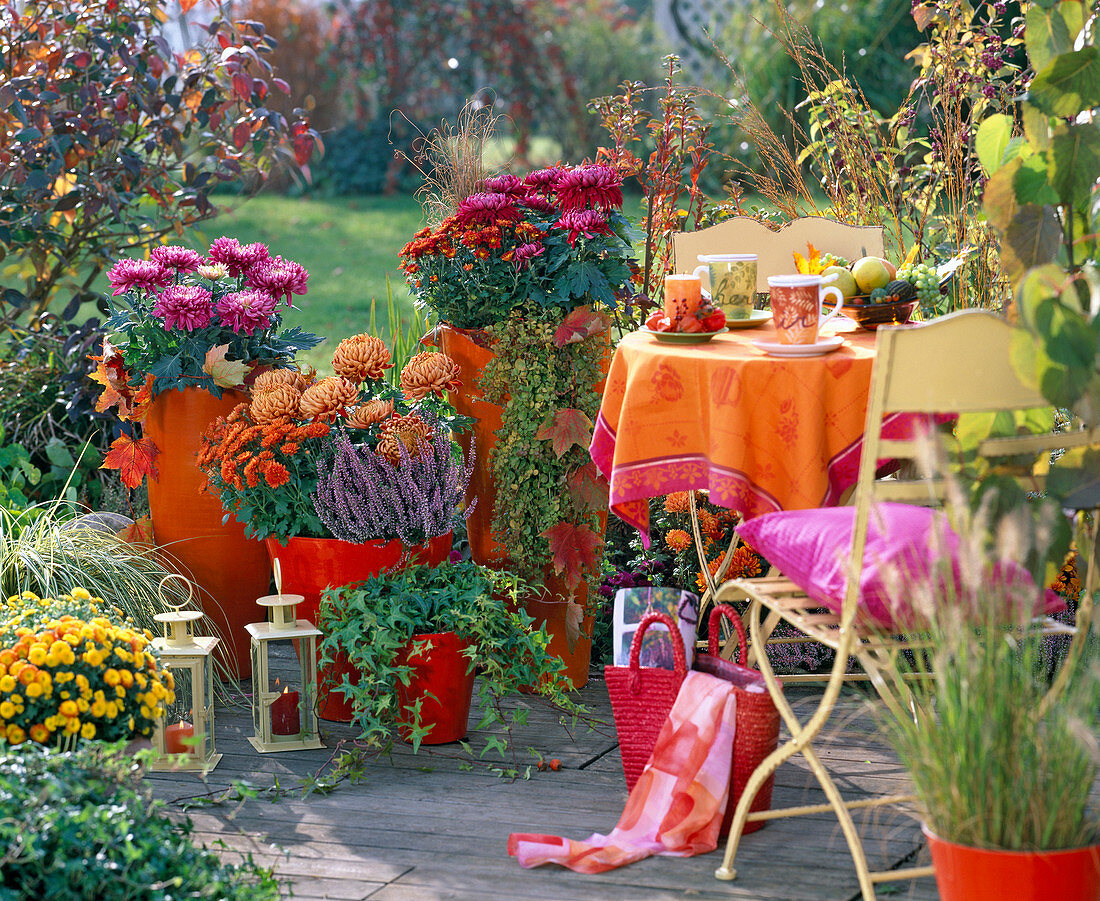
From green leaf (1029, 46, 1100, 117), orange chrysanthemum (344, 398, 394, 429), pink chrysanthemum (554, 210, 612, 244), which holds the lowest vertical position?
orange chrysanthemum (344, 398, 394, 429)

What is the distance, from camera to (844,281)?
108 inches

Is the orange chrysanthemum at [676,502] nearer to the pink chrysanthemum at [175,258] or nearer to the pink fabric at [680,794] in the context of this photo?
the pink fabric at [680,794]

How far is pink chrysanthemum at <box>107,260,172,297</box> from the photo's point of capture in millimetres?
3191

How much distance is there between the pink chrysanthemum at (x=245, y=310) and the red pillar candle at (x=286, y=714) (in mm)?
935

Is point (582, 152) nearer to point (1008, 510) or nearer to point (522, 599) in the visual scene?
point (522, 599)

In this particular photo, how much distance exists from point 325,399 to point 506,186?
2.30ft

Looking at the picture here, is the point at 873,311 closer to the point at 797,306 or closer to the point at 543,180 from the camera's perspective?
the point at 797,306

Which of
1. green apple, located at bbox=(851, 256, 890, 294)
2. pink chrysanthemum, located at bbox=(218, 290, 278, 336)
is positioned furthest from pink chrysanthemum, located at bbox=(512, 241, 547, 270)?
green apple, located at bbox=(851, 256, 890, 294)

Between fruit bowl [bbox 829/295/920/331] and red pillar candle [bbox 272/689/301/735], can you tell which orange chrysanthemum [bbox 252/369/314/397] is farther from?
fruit bowl [bbox 829/295/920/331]

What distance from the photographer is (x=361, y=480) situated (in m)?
2.98

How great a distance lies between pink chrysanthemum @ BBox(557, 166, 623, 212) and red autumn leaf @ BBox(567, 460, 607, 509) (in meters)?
0.64

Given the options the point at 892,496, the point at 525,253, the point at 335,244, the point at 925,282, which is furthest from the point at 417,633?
the point at 335,244

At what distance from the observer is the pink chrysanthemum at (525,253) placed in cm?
304

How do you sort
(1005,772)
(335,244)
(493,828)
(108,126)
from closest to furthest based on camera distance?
1. (1005,772)
2. (493,828)
3. (108,126)
4. (335,244)
